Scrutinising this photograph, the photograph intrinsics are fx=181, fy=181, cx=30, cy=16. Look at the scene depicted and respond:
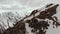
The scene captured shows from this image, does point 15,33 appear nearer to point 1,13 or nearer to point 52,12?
point 52,12

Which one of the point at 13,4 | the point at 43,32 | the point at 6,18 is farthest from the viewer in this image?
the point at 13,4

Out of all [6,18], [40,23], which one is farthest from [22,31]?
[6,18]

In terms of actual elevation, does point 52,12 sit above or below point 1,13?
above

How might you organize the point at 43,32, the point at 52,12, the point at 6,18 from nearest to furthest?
the point at 43,32
the point at 52,12
the point at 6,18

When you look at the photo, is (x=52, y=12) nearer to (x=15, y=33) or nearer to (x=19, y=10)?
(x=15, y=33)

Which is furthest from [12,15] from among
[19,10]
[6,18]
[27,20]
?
[27,20]

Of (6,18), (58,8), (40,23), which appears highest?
(58,8)

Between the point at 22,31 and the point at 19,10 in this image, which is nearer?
the point at 22,31

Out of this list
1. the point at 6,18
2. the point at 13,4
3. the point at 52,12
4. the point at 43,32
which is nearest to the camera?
the point at 43,32

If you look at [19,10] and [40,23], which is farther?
[19,10]
